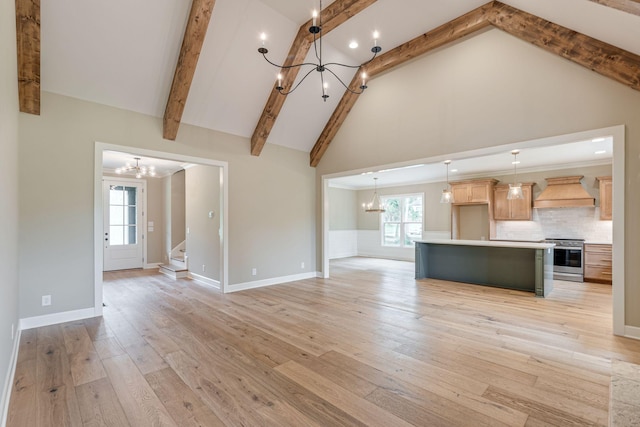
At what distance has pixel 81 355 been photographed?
2871 mm

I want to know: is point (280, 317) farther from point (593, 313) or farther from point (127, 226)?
point (127, 226)

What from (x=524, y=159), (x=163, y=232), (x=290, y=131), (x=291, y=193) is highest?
(x=290, y=131)

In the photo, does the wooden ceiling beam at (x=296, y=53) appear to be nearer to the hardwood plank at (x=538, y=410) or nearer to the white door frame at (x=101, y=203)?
the white door frame at (x=101, y=203)

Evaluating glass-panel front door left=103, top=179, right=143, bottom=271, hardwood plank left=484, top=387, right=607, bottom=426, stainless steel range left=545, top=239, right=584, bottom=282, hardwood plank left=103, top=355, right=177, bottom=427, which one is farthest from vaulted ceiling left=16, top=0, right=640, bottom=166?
glass-panel front door left=103, top=179, right=143, bottom=271

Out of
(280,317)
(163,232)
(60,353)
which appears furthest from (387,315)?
(163,232)

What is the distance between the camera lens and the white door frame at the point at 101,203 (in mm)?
4078

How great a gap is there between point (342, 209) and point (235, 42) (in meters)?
7.66

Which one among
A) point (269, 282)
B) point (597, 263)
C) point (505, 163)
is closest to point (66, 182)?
point (269, 282)

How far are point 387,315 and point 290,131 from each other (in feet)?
13.7

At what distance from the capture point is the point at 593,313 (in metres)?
4.12

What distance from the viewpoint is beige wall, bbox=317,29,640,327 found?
328 centimetres

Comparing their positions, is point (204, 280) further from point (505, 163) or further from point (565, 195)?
point (565, 195)

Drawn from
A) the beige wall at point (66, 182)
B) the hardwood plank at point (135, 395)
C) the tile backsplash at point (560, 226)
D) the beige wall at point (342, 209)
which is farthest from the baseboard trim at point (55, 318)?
the tile backsplash at point (560, 226)

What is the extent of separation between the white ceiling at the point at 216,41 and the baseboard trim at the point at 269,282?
120 inches
